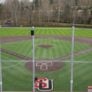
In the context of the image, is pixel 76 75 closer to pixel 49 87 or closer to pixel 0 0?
pixel 49 87

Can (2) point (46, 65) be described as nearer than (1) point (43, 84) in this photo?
No

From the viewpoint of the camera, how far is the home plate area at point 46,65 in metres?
15.6

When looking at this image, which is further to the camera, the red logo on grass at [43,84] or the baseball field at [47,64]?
the baseball field at [47,64]

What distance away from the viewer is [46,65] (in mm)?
16438

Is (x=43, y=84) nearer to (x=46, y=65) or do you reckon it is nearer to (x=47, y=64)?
(x=46, y=65)

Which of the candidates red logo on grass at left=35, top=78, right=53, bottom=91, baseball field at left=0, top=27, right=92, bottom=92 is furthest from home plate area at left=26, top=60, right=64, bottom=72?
red logo on grass at left=35, top=78, right=53, bottom=91

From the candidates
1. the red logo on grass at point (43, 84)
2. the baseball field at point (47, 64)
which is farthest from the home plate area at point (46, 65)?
the red logo on grass at point (43, 84)

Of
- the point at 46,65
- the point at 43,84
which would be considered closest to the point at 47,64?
the point at 46,65

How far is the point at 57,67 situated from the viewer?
52.7ft

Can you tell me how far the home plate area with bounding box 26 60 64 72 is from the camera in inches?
616

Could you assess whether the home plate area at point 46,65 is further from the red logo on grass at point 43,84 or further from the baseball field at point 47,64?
the red logo on grass at point 43,84

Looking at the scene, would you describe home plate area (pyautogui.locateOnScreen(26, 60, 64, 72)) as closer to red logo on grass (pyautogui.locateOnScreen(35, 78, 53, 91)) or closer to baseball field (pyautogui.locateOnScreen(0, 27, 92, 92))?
baseball field (pyautogui.locateOnScreen(0, 27, 92, 92))

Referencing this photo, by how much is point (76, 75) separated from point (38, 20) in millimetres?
24903

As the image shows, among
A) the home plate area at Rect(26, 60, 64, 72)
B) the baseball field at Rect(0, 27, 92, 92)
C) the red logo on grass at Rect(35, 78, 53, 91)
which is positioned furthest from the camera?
the home plate area at Rect(26, 60, 64, 72)
